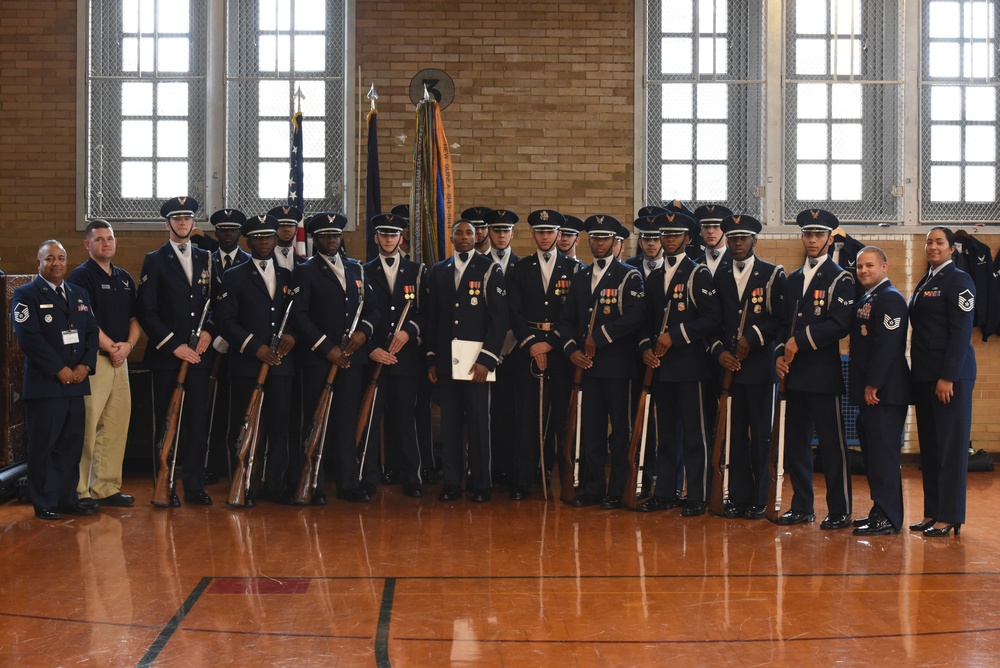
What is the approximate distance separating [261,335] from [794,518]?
10.5 ft

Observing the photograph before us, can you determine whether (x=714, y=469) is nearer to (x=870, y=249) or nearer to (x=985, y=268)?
(x=870, y=249)

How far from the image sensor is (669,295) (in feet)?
20.7

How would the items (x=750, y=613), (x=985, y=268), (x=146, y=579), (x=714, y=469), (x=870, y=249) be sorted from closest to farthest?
(x=750, y=613), (x=146, y=579), (x=870, y=249), (x=714, y=469), (x=985, y=268)

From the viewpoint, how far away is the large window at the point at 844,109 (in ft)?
29.8

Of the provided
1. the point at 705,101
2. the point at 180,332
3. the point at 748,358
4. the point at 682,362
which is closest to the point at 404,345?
the point at 180,332

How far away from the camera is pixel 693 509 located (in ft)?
20.2

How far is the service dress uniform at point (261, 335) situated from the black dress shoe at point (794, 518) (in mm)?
2846

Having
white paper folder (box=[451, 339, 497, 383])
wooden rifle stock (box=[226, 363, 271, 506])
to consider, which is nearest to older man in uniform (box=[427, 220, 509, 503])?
white paper folder (box=[451, 339, 497, 383])

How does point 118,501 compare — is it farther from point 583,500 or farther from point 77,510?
point 583,500

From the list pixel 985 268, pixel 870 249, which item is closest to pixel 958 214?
pixel 985 268

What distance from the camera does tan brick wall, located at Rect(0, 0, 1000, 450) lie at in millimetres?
8773

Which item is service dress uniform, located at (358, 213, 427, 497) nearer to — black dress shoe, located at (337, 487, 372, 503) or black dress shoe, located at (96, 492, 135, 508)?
black dress shoe, located at (337, 487, 372, 503)

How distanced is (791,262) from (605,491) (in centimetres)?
324

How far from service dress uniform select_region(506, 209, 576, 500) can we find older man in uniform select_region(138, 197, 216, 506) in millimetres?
1861
